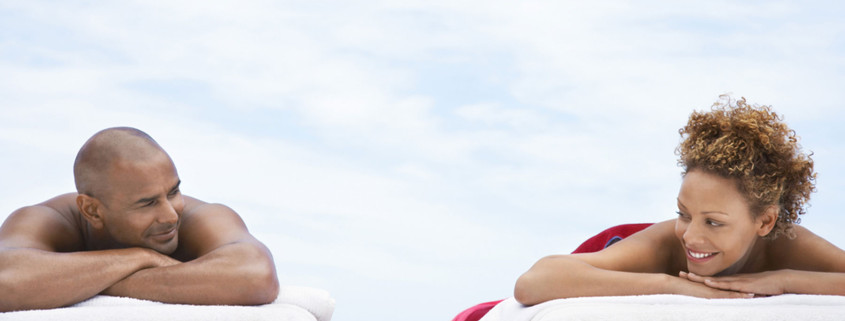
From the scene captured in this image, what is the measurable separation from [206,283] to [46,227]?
0.68 metres

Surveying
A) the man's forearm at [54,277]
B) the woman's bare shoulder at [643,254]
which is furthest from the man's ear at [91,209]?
the woman's bare shoulder at [643,254]

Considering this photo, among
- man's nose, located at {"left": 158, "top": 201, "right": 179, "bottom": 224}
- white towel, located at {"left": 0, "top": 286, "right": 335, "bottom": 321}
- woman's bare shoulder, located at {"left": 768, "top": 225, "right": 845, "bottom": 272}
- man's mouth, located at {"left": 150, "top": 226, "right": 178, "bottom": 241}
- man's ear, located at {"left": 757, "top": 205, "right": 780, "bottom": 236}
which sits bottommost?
white towel, located at {"left": 0, "top": 286, "right": 335, "bottom": 321}

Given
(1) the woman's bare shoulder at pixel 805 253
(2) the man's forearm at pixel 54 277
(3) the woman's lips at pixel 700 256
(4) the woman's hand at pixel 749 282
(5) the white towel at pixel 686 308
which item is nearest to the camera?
(5) the white towel at pixel 686 308

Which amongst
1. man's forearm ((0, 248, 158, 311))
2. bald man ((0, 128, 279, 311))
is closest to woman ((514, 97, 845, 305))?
bald man ((0, 128, 279, 311))

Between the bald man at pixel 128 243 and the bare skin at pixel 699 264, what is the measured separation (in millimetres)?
807

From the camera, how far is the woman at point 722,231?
2.48m

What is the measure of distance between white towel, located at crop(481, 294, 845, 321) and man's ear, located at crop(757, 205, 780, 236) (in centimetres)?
29

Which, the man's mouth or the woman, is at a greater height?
the woman

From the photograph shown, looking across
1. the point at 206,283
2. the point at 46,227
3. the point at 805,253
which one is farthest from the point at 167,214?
the point at 805,253

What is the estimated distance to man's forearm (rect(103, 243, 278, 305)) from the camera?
2.43 metres

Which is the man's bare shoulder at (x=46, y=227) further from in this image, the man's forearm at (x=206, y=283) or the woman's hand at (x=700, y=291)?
the woman's hand at (x=700, y=291)

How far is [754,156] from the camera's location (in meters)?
2.59

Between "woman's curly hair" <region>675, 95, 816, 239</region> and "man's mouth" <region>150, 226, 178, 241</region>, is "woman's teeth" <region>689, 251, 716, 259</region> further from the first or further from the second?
"man's mouth" <region>150, 226, 178, 241</region>

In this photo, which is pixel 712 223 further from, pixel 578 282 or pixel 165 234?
pixel 165 234
